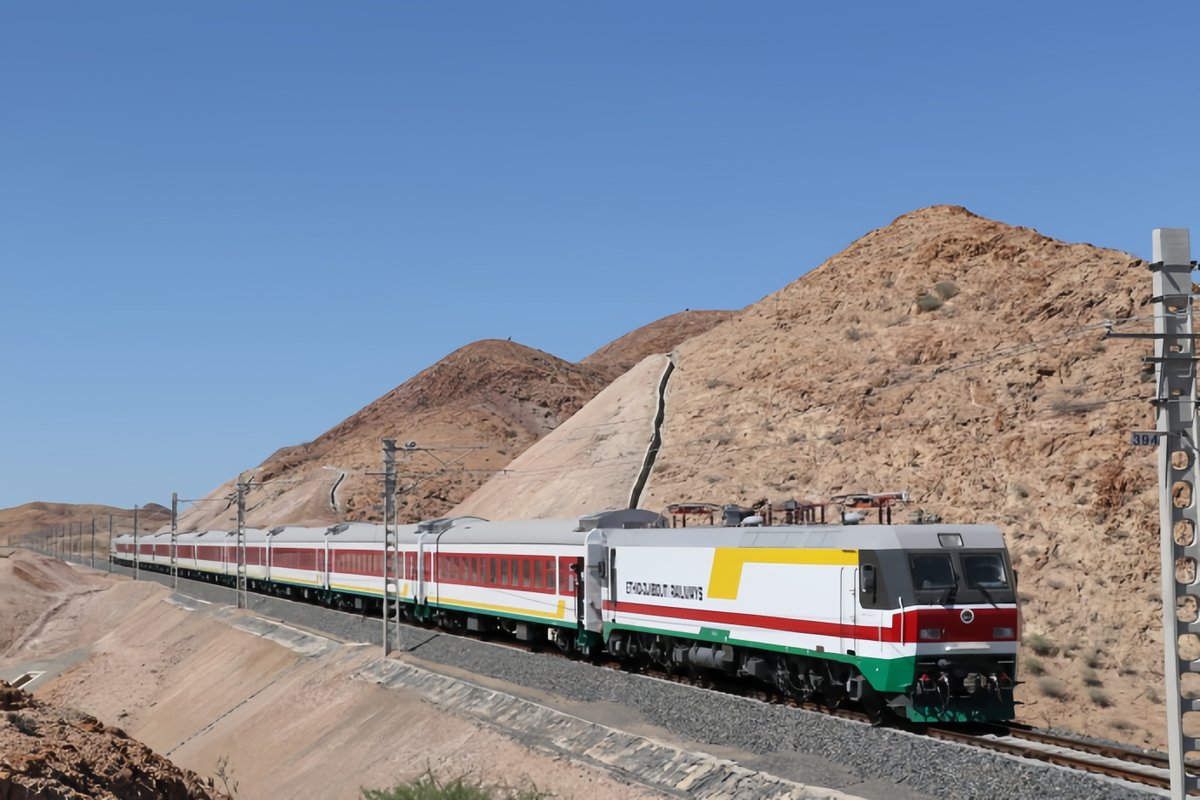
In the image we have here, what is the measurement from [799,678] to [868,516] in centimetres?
2863

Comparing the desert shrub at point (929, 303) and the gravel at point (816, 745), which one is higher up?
the desert shrub at point (929, 303)

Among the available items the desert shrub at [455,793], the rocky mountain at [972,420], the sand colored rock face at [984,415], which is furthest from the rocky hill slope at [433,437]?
the desert shrub at [455,793]

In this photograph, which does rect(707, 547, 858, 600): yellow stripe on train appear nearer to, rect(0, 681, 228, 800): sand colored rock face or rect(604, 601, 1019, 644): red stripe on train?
rect(604, 601, 1019, 644): red stripe on train

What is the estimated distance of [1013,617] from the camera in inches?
835

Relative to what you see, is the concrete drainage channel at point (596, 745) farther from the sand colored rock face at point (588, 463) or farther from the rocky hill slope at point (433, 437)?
the rocky hill slope at point (433, 437)

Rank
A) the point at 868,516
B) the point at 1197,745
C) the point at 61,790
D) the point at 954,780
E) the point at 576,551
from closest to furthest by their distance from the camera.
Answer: the point at 1197,745, the point at 954,780, the point at 61,790, the point at 576,551, the point at 868,516

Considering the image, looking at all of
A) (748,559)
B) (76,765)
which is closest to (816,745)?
(748,559)

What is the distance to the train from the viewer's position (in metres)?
20.7

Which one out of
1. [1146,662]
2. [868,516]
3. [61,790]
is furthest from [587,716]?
[868,516]

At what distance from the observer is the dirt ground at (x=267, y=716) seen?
2658cm

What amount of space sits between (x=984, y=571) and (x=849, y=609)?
2.50 meters

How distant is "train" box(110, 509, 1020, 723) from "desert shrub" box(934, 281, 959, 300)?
37568 mm

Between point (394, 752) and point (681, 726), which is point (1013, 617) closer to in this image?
point (681, 726)

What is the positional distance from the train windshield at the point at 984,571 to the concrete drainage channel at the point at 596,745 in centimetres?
532
